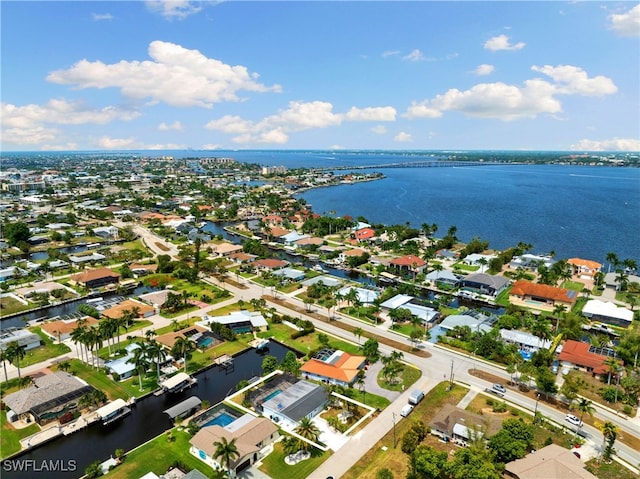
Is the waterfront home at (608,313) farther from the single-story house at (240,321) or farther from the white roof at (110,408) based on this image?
the white roof at (110,408)

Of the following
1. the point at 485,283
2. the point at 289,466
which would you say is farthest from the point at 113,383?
the point at 485,283

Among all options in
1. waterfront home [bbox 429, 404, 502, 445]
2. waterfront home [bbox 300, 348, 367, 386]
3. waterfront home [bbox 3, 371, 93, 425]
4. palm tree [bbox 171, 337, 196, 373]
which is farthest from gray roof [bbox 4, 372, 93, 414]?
waterfront home [bbox 429, 404, 502, 445]

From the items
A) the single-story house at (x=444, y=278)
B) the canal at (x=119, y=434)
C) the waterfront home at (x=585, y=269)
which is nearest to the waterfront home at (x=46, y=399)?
the canal at (x=119, y=434)


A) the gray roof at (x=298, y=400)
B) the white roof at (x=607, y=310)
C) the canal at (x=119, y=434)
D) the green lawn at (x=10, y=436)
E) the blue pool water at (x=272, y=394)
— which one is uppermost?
the white roof at (x=607, y=310)

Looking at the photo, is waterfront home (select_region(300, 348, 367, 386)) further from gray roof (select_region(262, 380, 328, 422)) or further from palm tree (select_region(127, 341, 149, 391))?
palm tree (select_region(127, 341, 149, 391))

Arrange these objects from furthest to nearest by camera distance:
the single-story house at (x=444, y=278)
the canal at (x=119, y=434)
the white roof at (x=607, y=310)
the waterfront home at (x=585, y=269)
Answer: the waterfront home at (x=585, y=269), the single-story house at (x=444, y=278), the white roof at (x=607, y=310), the canal at (x=119, y=434)

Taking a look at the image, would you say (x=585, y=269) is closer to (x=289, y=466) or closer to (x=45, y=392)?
(x=289, y=466)

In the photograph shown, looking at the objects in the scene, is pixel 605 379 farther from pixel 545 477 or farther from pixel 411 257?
pixel 411 257
